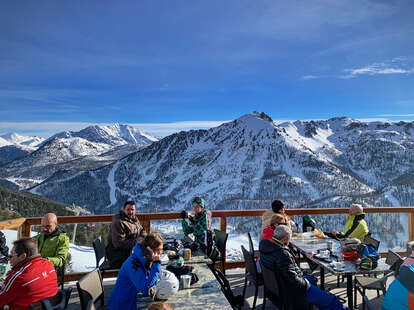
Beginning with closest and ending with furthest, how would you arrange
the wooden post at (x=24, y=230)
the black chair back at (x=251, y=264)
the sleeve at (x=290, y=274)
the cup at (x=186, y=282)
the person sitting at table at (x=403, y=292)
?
the person sitting at table at (x=403, y=292) → the cup at (x=186, y=282) → the sleeve at (x=290, y=274) → the black chair back at (x=251, y=264) → the wooden post at (x=24, y=230)

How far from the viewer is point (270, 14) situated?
310 inches

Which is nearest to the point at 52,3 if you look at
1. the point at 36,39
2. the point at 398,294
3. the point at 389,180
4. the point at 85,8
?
the point at 85,8

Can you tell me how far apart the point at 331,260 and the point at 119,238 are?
2.87 meters

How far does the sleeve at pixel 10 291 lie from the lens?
2.52 m

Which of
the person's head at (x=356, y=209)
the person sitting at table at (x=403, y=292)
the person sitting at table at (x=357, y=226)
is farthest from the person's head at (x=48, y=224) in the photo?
the person's head at (x=356, y=209)

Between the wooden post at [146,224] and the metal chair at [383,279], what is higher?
the wooden post at [146,224]

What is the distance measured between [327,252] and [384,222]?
124 inches

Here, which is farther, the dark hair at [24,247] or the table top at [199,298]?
the dark hair at [24,247]

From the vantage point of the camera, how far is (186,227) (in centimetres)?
515

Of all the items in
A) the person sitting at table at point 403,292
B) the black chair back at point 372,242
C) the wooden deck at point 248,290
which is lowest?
the wooden deck at point 248,290

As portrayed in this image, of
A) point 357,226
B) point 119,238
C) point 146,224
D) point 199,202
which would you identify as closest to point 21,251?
point 119,238

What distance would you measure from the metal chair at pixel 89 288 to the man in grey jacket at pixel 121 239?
4.66 ft

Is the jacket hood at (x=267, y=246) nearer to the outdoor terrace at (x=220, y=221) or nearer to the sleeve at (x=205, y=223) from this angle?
the outdoor terrace at (x=220, y=221)

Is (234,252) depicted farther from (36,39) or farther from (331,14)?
(36,39)
